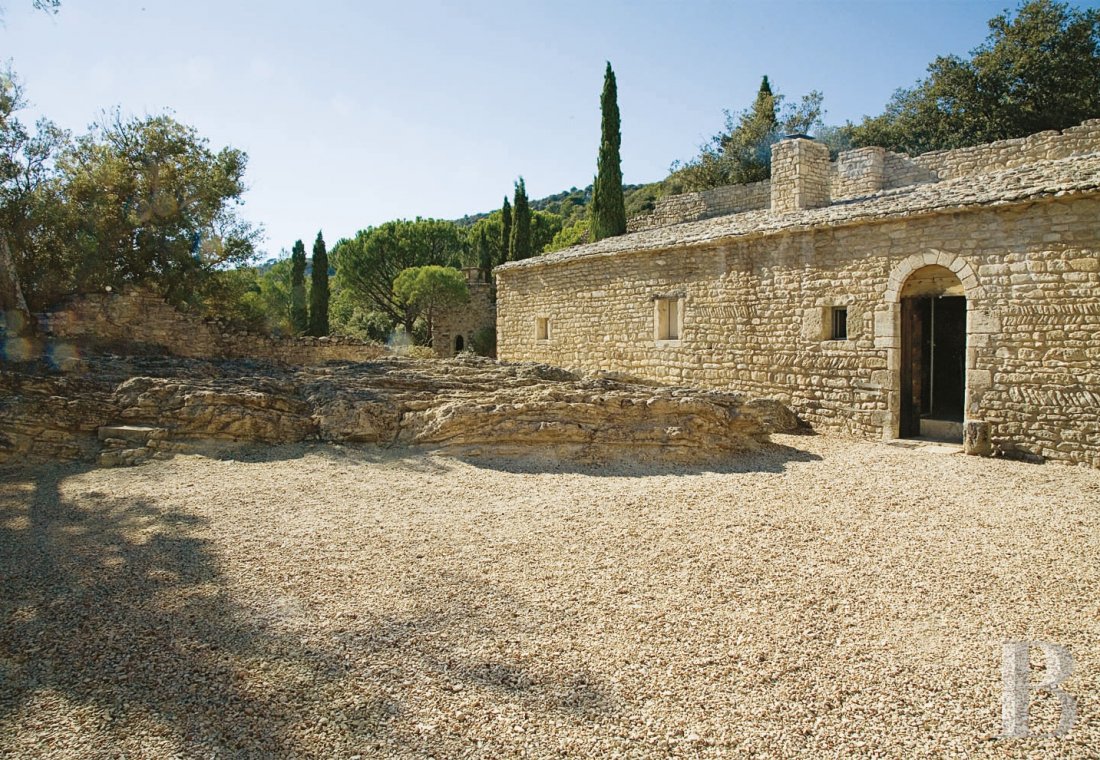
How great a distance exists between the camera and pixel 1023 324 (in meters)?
10.0

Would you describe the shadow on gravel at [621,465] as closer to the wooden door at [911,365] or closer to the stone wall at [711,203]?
the wooden door at [911,365]

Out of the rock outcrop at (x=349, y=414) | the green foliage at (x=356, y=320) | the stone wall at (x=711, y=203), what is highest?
the stone wall at (x=711, y=203)

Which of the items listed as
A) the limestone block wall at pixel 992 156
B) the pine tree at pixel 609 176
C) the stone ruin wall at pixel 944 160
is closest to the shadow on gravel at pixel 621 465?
the stone ruin wall at pixel 944 160

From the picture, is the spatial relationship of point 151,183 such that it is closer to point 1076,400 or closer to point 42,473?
point 42,473

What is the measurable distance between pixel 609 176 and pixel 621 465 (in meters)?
21.1

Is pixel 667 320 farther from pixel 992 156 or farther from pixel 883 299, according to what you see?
pixel 992 156

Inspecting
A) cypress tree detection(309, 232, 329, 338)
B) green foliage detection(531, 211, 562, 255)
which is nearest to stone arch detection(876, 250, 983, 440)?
cypress tree detection(309, 232, 329, 338)

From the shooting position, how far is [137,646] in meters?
3.88

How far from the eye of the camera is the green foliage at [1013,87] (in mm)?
A: 25125

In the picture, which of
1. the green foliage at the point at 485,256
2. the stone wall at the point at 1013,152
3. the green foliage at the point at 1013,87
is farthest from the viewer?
the green foliage at the point at 485,256

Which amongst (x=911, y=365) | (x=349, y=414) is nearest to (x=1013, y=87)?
(x=911, y=365)

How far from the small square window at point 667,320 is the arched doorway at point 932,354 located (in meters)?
4.75

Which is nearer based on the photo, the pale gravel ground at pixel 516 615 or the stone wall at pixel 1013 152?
the pale gravel ground at pixel 516 615

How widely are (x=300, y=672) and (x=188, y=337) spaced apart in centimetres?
1491
